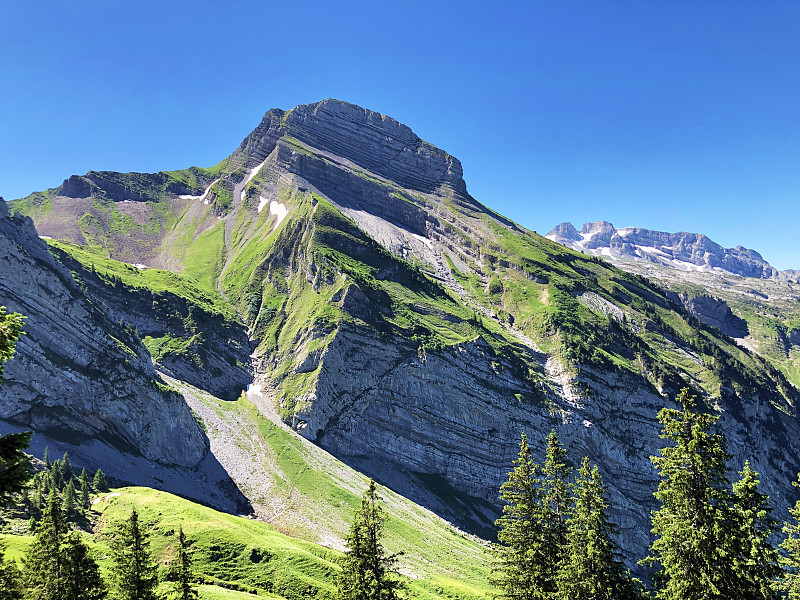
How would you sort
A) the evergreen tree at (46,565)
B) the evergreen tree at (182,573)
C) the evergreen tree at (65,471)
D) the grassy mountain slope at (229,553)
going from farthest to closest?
the evergreen tree at (65,471), the grassy mountain slope at (229,553), the evergreen tree at (182,573), the evergreen tree at (46,565)

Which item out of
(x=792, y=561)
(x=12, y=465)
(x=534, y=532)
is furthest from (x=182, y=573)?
(x=792, y=561)

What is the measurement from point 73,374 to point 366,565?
118 meters

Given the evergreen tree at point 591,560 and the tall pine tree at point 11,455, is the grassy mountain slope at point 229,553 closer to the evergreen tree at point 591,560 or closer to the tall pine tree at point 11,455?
the evergreen tree at point 591,560

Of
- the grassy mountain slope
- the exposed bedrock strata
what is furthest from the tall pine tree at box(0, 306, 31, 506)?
the exposed bedrock strata

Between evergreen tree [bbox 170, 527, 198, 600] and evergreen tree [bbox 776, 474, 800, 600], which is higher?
evergreen tree [bbox 776, 474, 800, 600]

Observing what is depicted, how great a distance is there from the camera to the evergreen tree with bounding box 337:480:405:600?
31.5m

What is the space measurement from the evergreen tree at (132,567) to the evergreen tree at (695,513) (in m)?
33.0

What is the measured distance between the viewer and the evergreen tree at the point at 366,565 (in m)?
31.5

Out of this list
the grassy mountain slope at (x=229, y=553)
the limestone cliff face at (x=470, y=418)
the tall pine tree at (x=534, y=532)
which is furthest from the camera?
the limestone cliff face at (x=470, y=418)

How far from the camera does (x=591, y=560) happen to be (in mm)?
27703

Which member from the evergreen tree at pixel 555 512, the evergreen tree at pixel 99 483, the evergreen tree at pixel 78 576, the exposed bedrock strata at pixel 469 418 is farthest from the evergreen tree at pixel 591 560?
the exposed bedrock strata at pixel 469 418

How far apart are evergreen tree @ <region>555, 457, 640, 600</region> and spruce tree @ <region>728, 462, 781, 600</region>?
5.75m

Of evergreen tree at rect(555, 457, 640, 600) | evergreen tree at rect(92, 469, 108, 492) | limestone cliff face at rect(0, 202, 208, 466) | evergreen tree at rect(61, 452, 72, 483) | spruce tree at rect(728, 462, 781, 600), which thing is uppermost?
spruce tree at rect(728, 462, 781, 600)

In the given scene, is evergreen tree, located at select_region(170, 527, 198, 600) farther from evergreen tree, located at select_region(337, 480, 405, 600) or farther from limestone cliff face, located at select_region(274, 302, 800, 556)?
limestone cliff face, located at select_region(274, 302, 800, 556)
